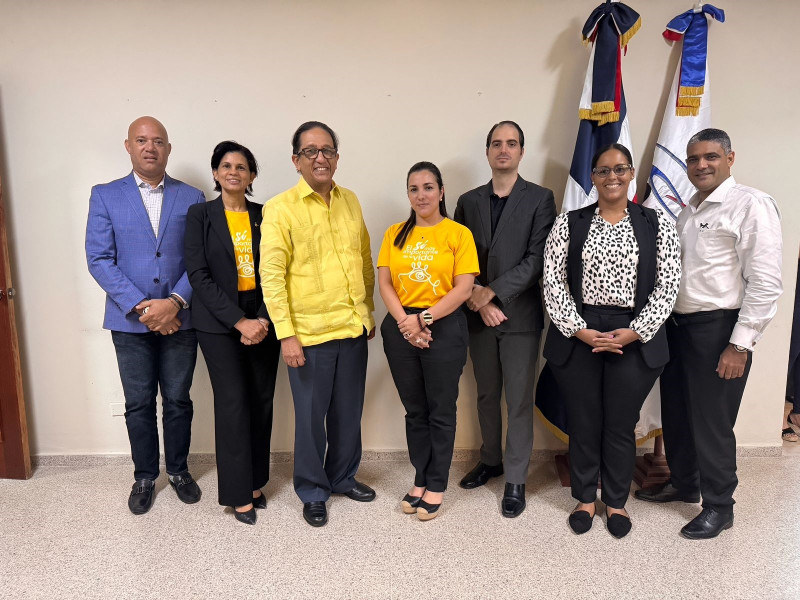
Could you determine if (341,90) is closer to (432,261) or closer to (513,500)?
(432,261)

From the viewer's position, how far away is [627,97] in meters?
2.75

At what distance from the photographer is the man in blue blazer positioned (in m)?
2.36

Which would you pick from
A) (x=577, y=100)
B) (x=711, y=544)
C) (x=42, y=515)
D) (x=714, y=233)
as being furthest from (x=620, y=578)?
(x=42, y=515)

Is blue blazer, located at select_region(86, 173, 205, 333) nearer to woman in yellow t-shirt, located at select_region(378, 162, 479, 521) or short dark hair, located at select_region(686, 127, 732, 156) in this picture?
woman in yellow t-shirt, located at select_region(378, 162, 479, 521)

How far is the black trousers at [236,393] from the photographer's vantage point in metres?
2.28

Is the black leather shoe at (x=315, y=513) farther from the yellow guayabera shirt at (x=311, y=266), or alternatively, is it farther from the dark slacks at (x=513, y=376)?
the dark slacks at (x=513, y=376)

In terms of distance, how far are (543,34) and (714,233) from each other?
1.40 meters

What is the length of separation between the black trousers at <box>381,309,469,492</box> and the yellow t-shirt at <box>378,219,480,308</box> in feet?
0.34

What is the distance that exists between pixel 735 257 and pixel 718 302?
207 millimetres

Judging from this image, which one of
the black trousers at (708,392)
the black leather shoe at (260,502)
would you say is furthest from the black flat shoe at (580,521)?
the black leather shoe at (260,502)

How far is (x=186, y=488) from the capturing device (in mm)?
2602

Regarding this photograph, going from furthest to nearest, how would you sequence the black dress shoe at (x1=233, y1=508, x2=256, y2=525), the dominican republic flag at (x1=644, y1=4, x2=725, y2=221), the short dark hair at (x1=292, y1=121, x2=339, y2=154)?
1. the dominican republic flag at (x1=644, y1=4, x2=725, y2=221)
2. the black dress shoe at (x1=233, y1=508, x2=256, y2=525)
3. the short dark hair at (x1=292, y1=121, x2=339, y2=154)

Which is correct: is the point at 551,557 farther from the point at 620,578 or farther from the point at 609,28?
the point at 609,28

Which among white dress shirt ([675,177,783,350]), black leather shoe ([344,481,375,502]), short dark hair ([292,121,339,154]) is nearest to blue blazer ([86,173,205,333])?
short dark hair ([292,121,339,154])
